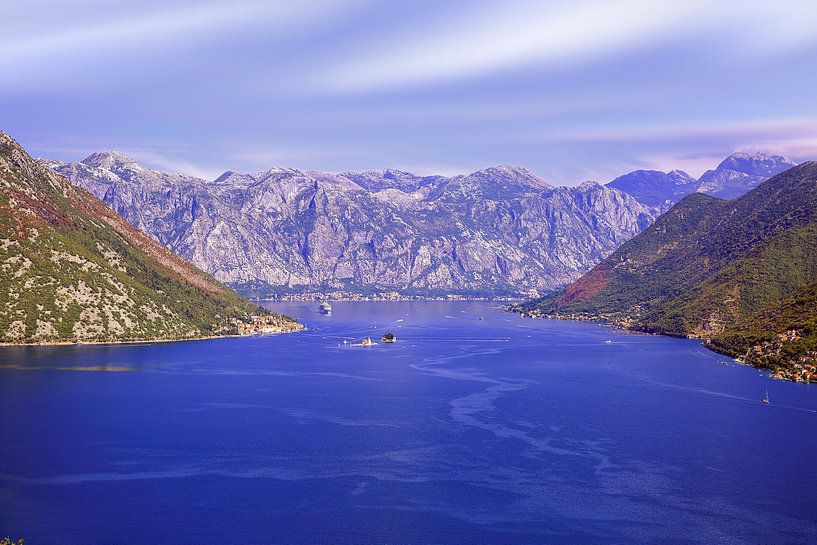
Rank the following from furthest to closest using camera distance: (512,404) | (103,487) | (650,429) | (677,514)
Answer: (512,404) < (650,429) < (103,487) < (677,514)

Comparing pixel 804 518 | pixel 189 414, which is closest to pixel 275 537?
pixel 804 518

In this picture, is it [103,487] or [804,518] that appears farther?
[103,487]

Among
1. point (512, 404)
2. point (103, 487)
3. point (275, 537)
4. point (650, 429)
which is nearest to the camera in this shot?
point (275, 537)

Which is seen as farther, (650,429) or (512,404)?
(512,404)

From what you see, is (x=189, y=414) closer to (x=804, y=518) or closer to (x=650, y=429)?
(x=650, y=429)

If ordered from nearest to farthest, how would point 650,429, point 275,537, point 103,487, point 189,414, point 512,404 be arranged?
1. point 275,537
2. point 103,487
3. point 650,429
4. point 189,414
5. point 512,404

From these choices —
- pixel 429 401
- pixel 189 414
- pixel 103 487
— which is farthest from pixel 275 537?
pixel 429 401
